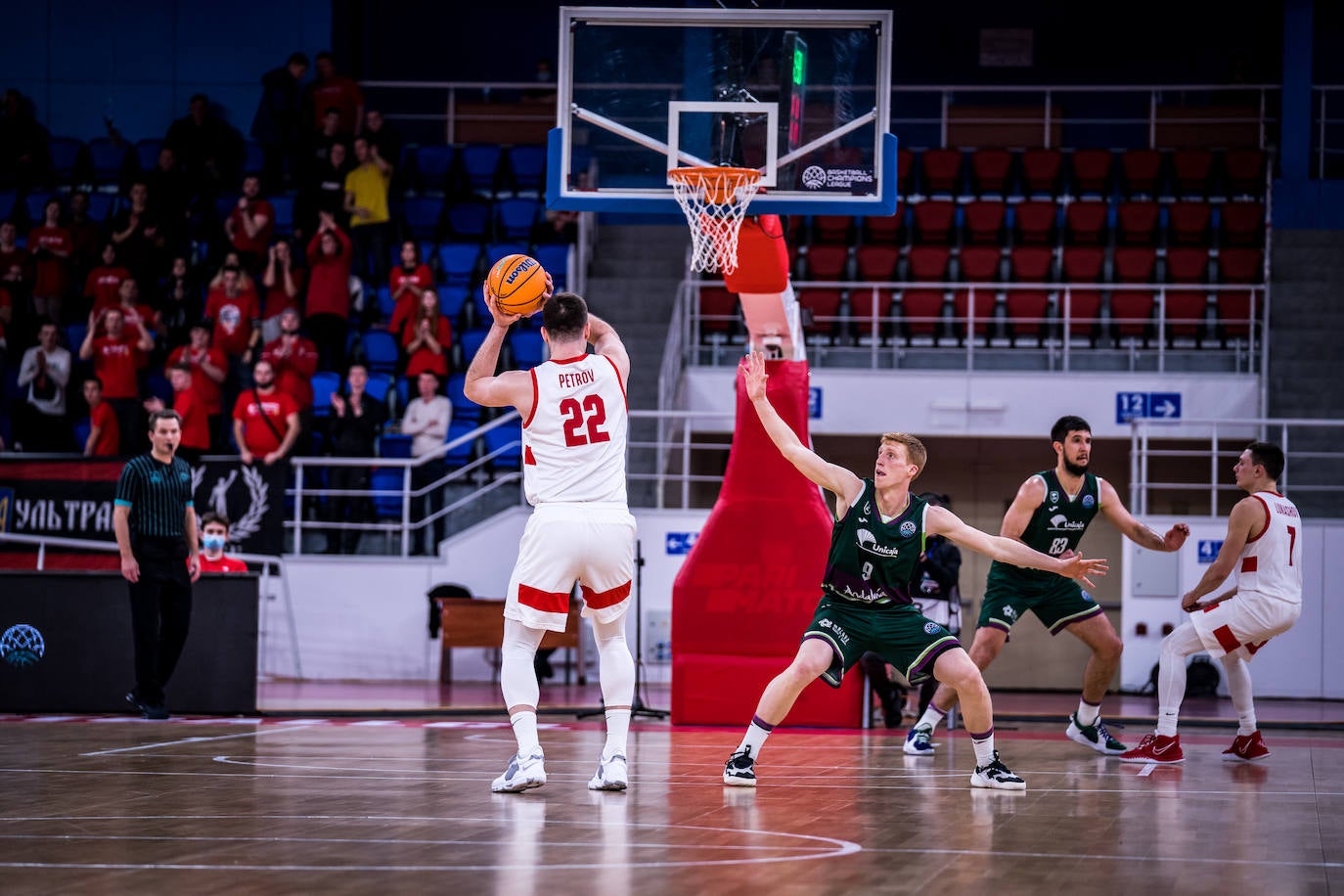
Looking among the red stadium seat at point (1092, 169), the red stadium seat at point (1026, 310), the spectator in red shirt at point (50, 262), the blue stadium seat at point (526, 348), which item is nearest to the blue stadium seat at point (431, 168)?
the blue stadium seat at point (526, 348)

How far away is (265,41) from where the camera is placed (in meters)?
22.0

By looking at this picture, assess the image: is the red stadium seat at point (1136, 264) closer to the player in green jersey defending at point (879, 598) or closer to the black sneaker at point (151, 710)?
the player in green jersey defending at point (879, 598)

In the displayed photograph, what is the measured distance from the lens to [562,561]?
274 inches

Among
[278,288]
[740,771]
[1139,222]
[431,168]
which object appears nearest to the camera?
[740,771]

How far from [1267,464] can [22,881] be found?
7.35 metres

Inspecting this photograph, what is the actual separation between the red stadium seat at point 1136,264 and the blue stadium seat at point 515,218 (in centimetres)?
702

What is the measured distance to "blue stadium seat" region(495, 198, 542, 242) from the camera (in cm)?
1905

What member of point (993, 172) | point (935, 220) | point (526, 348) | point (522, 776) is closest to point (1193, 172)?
point (993, 172)

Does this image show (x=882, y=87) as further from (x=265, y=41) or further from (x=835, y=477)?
(x=265, y=41)

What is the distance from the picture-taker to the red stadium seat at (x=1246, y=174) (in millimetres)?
18781

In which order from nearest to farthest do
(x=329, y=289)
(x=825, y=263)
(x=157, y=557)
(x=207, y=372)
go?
(x=157, y=557) → (x=207, y=372) → (x=329, y=289) → (x=825, y=263)

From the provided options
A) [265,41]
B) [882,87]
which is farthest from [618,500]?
[265,41]

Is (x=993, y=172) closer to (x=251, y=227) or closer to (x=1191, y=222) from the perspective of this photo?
(x=1191, y=222)

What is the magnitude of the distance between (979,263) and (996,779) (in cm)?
1140
